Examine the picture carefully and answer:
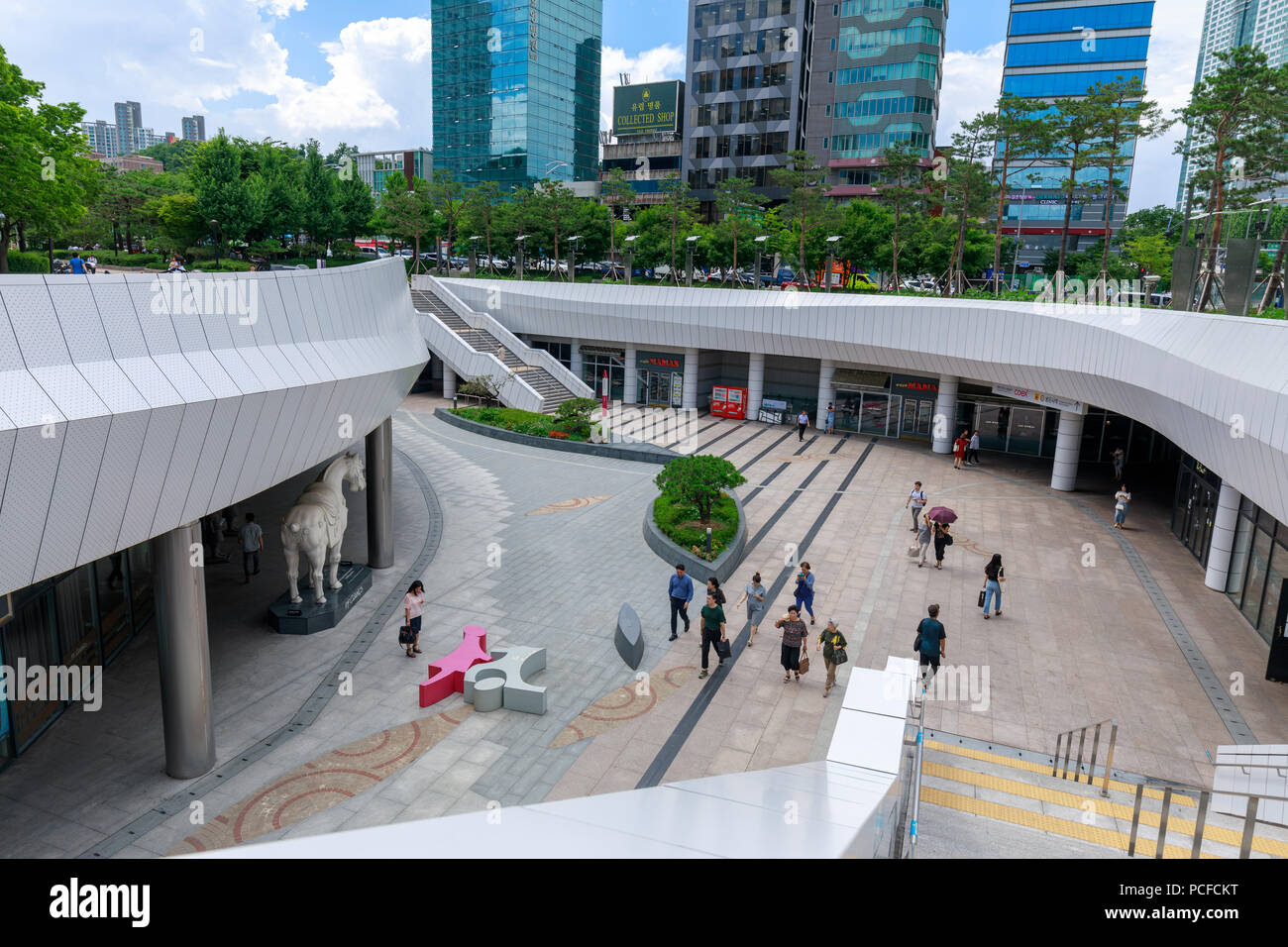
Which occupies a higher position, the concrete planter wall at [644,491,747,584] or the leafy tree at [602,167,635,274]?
the leafy tree at [602,167,635,274]

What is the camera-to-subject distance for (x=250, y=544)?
1853 cm

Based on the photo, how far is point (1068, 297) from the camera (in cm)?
3012

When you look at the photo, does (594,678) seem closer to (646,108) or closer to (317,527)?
(317,527)

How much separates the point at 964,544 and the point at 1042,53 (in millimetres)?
89451

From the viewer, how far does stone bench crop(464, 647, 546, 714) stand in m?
13.4

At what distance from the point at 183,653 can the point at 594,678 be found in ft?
21.4

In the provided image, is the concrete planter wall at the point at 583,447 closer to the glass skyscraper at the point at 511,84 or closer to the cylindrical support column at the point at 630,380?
the cylindrical support column at the point at 630,380

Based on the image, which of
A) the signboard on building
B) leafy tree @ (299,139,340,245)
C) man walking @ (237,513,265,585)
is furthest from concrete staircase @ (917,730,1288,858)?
the signboard on building

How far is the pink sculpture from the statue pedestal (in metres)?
3.15

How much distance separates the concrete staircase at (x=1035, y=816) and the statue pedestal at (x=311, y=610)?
1145 cm

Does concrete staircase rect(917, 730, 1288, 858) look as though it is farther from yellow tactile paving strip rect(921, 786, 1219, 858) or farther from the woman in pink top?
the woman in pink top
